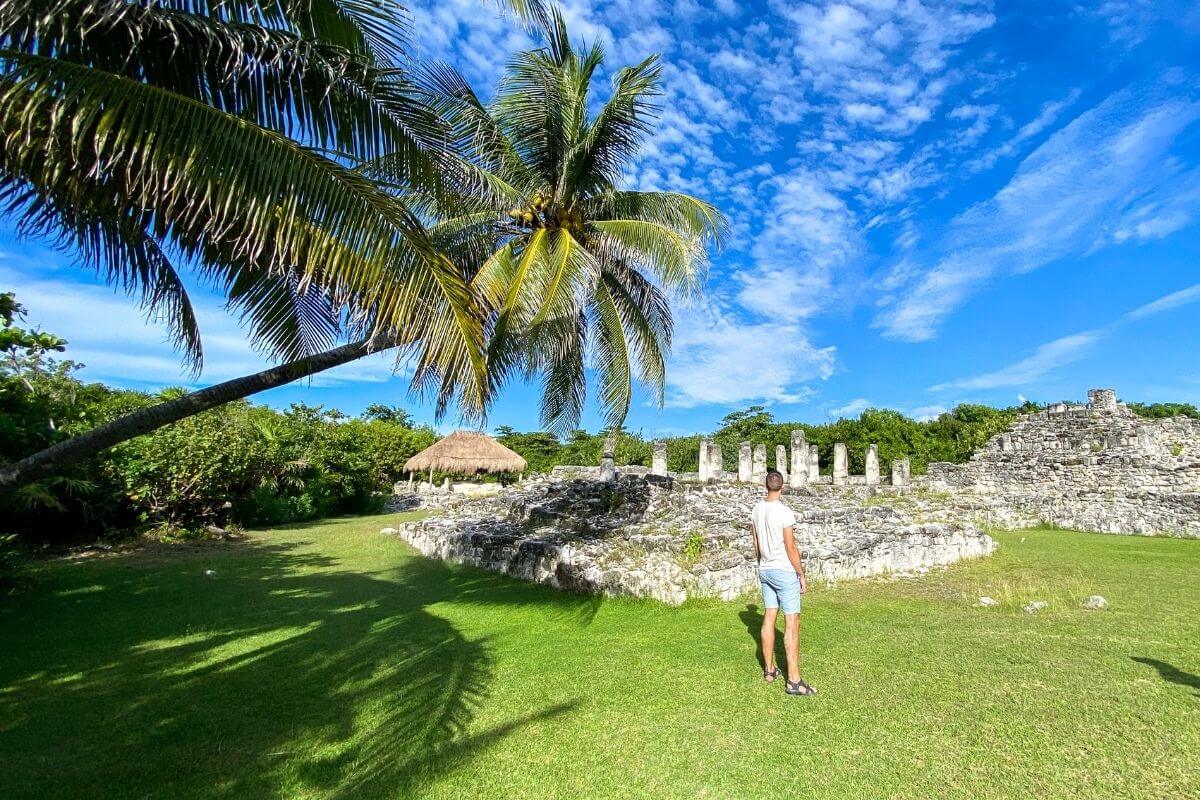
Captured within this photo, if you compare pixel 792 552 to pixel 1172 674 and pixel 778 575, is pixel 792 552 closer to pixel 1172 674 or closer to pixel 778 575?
pixel 778 575

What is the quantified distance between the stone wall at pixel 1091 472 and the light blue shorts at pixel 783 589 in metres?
13.3

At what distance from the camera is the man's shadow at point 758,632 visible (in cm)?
471

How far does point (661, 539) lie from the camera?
8531 mm

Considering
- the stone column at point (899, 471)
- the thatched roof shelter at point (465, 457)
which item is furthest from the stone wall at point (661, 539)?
the thatched roof shelter at point (465, 457)

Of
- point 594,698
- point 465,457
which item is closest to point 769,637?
point 594,698

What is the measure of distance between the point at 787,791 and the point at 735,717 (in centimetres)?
84

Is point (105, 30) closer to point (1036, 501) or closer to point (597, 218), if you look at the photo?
point (597, 218)

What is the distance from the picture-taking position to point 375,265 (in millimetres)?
3512

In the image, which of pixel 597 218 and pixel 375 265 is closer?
pixel 375 265

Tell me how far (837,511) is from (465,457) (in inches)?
703

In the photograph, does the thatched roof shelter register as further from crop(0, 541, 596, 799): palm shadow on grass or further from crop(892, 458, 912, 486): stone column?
crop(0, 541, 596, 799): palm shadow on grass

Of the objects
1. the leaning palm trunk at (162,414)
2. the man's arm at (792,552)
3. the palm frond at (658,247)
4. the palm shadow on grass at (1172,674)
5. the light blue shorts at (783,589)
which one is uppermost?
the palm frond at (658,247)

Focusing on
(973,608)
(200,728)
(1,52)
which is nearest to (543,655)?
(200,728)

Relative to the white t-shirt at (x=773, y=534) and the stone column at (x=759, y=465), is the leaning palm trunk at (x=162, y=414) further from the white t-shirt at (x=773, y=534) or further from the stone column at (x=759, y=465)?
the stone column at (x=759, y=465)
